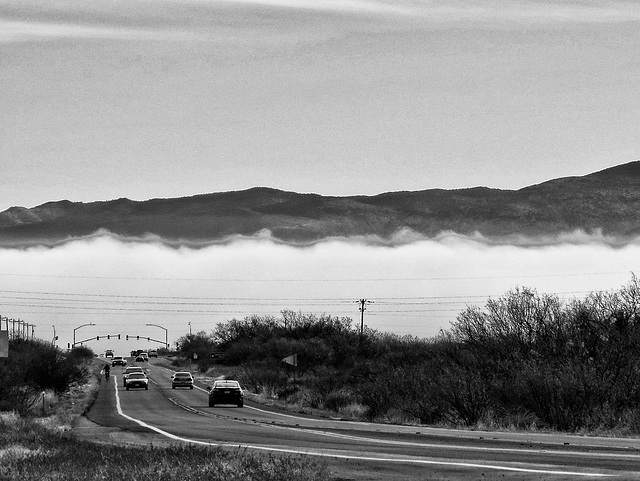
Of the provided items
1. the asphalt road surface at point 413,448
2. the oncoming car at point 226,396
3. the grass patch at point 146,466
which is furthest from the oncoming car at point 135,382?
the grass patch at point 146,466

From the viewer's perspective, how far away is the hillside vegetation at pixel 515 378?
36188 millimetres

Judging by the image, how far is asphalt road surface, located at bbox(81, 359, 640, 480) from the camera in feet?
53.3

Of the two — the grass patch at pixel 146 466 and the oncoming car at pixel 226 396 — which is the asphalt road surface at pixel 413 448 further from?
the oncoming car at pixel 226 396

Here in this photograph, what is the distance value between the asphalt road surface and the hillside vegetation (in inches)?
230

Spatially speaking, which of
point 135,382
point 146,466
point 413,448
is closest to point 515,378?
point 413,448

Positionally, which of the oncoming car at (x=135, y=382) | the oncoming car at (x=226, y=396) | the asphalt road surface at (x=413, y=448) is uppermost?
the asphalt road surface at (x=413, y=448)

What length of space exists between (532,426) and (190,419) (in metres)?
15.1

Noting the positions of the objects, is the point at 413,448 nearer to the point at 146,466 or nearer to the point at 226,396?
the point at 146,466

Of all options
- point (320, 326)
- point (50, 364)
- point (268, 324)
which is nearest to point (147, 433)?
point (50, 364)

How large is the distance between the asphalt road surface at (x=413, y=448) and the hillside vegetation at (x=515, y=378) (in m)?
5.83

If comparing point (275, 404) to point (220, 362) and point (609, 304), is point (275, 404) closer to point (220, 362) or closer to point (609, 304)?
point (609, 304)

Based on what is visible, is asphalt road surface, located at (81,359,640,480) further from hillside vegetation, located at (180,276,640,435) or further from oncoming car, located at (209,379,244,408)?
oncoming car, located at (209,379,244,408)

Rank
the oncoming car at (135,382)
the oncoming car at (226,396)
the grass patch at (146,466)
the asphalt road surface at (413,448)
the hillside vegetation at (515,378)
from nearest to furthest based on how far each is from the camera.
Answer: the grass patch at (146,466), the asphalt road surface at (413,448), the hillside vegetation at (515,378), the oncoming car at (226,396), the oncoming car at (135,382)

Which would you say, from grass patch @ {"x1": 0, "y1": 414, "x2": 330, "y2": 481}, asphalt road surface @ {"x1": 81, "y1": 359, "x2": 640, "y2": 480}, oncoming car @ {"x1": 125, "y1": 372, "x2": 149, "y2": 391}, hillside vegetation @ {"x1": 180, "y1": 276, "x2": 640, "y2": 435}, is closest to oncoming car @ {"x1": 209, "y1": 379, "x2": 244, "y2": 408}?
hillside vegetation @ {"x1": 180, "y1": 276, "x2": 640, "y2": 435}
